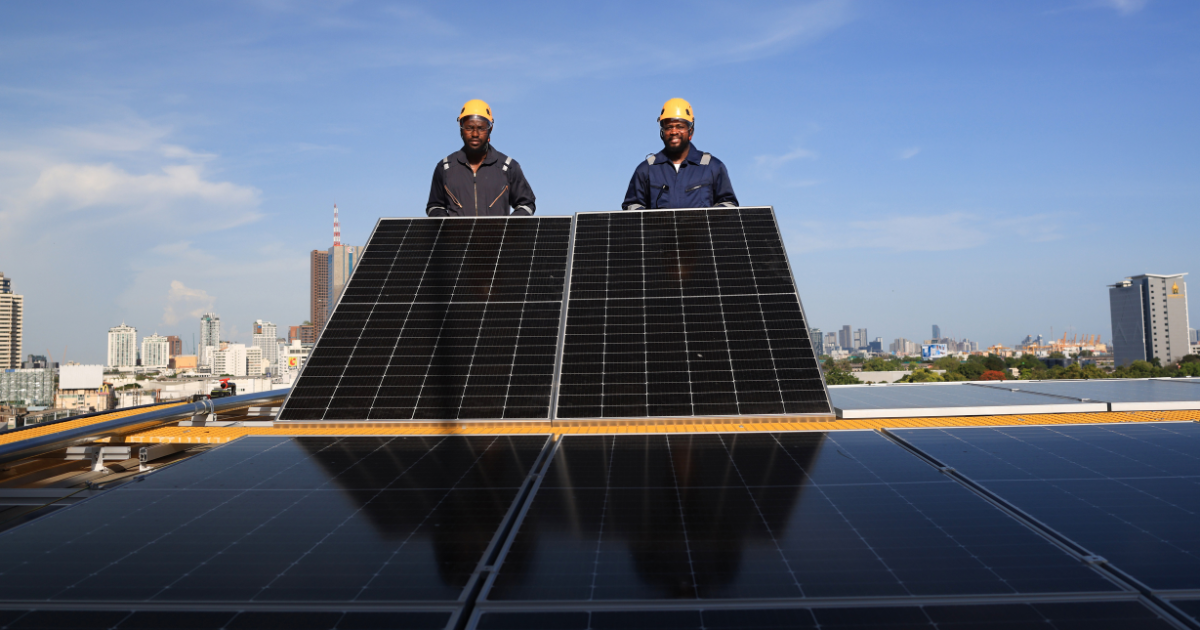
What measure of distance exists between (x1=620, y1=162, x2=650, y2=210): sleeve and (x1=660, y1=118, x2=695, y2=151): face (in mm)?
806

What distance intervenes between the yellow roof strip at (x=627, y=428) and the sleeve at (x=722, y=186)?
268 inches

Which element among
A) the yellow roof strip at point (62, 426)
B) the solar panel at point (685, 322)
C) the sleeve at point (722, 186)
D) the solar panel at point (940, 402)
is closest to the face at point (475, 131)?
the solar panel at point (685, 322)

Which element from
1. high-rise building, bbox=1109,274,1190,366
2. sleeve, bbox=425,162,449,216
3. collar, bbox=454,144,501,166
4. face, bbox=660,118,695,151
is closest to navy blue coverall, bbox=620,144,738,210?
face, bbox=660,118,695,151

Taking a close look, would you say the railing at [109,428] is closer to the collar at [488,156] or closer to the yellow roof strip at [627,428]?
the yellow roof strip at [627,428]

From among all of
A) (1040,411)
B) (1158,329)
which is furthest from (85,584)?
(1158,329)

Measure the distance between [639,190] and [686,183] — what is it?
3.57 feet

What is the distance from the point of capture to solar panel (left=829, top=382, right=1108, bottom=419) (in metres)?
Answer: 10.1

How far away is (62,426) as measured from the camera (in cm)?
1145

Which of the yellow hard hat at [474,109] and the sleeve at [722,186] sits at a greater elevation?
the yellow hard hat at [474,109]

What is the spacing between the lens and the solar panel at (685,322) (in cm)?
957

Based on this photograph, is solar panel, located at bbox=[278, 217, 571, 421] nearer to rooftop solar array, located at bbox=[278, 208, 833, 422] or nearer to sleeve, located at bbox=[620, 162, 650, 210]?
rooftop solar array, located at bbox=[278, 208, 833, 422]

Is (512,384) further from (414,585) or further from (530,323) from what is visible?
(414,585)

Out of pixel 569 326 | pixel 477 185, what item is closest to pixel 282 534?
pixel 569 326

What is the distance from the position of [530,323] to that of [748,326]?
12.0 ft
